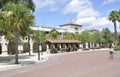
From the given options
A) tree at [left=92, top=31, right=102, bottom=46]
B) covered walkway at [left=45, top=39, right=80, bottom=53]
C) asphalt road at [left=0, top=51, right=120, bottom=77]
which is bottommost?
asphalt road at [left=0, top=51, right=120, bottom=77]

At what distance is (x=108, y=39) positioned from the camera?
123m

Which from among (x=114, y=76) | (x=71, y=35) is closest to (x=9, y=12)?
(x=114, y=76)

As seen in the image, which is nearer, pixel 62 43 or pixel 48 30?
pixel 62 43

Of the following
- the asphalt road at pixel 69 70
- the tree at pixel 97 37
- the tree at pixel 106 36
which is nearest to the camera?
the asphalt road at pixel 69 70

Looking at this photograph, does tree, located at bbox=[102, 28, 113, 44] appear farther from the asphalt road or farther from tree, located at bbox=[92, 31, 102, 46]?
the asphalt road

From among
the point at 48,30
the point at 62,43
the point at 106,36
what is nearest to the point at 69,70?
the point at 62,43

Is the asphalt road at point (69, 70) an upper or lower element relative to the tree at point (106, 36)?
lower

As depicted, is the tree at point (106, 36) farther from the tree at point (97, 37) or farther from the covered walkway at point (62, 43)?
the covered walkway at point (62, 43)

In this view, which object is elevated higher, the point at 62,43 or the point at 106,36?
the point at 106,36

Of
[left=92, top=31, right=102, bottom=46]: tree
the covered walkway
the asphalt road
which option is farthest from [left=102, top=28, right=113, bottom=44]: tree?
the asphalt road

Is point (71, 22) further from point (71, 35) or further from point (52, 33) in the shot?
point (52, 33)

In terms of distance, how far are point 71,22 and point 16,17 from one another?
286 feet

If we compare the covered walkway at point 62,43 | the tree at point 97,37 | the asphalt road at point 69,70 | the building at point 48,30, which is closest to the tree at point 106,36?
the tree at point 97,37

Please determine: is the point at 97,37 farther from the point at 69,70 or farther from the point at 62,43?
the point at 69,70
